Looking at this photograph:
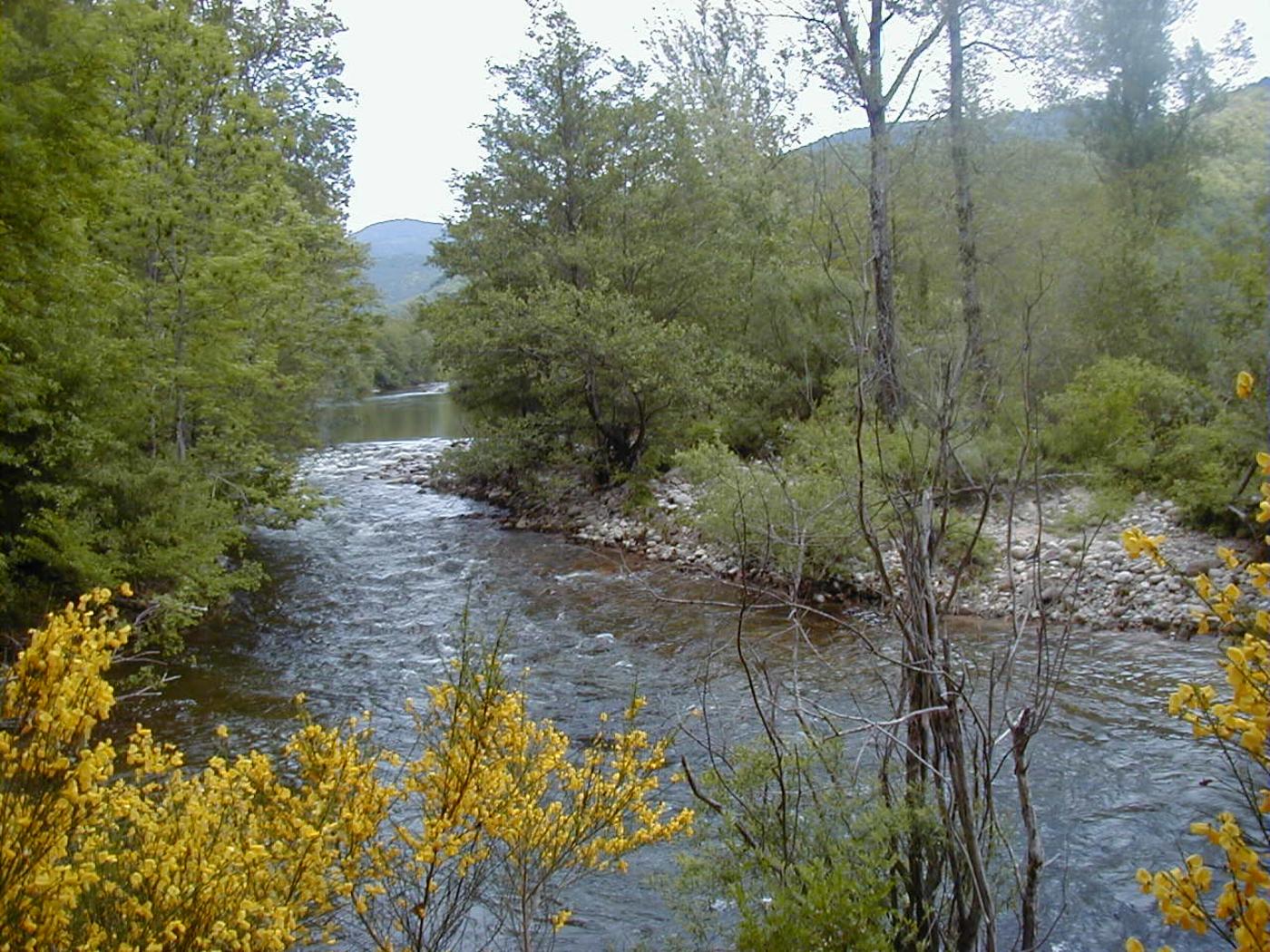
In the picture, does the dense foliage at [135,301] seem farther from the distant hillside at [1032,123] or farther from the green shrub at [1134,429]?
the green shrub at [1134,429]

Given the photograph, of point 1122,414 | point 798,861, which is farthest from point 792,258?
point 798,861

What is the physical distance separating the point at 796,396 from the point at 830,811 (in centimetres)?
1352

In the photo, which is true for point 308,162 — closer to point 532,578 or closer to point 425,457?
point 425,457

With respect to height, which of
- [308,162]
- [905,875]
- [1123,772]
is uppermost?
[308,162]

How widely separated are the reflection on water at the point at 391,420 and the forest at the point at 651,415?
234 inches

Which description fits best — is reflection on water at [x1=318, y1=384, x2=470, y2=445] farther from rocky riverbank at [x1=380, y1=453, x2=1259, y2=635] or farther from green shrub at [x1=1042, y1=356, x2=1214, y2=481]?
green shrub at [x1=1042, y1=356, x2=1214, y2=481]

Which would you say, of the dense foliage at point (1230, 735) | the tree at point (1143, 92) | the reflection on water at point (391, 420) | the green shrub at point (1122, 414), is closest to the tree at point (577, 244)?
the reflection on water at point (391, 420)

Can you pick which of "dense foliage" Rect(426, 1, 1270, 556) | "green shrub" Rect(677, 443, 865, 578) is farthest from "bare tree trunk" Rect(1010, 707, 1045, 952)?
"dense foliage" Rect(426, 1, 1270, 556)

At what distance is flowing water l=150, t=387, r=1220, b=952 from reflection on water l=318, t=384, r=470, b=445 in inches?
303

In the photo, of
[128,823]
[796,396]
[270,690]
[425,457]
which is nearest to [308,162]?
[425,457]

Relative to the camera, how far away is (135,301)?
9.03m

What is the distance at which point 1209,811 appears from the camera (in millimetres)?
5191

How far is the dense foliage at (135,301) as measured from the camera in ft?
23.4

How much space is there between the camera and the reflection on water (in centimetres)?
2784
